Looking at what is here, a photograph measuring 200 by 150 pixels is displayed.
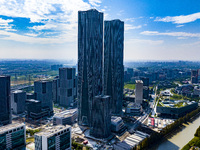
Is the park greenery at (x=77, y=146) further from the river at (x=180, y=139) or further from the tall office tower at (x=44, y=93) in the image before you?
the tall office tower at (x=44, y=93)

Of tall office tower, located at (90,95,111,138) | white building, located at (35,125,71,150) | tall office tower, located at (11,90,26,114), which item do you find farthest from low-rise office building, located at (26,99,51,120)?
white building, located at (35,125,71,150)

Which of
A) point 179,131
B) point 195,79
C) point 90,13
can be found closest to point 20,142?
point 90,13

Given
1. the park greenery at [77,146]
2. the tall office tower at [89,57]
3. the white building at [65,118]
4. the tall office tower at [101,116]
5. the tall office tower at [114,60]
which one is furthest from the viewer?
the tall office tower at [114,60]

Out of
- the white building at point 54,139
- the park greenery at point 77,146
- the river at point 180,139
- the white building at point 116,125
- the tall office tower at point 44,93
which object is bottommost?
the river at point 180,139

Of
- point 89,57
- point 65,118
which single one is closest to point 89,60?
point 89,57

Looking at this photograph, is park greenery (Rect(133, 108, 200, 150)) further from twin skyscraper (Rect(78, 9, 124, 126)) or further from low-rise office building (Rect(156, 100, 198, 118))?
twin skyscraper (Rect(78, 9, 124, 126))

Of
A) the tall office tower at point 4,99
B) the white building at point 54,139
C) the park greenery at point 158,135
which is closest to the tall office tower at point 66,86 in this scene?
the tall office tower at point 4,99

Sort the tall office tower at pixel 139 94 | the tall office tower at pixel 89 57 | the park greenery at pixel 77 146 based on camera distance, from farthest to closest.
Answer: the tall office tower at pixel 139 94
the tall office tower at pixel 89 57
the park greenery at pixel 77 146
